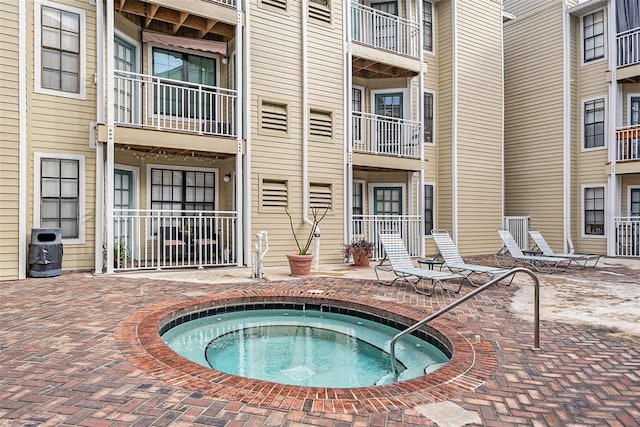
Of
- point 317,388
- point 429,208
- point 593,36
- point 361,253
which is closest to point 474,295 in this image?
point 317,388

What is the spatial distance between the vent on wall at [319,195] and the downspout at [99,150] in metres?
4.92

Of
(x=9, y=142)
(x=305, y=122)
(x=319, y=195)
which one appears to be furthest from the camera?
(x=319, y=195)

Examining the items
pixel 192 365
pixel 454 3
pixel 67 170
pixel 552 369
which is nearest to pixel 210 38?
pixel 67 170

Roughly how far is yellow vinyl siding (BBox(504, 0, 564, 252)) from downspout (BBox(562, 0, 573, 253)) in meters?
0.12

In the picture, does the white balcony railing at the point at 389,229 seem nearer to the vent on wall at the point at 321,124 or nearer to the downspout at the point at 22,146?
the vent on wall at the point at 321,124

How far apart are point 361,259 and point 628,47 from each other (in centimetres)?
1142

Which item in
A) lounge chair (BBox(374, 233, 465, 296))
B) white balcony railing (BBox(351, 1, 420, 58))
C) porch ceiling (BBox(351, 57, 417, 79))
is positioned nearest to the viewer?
lounge chair (BBox(374, 233, 465, 296))

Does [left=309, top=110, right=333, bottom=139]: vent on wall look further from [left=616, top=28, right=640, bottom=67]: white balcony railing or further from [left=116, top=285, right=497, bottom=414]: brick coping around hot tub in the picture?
[left=616, top=28, right=640, bottom=67]: white balcony railing

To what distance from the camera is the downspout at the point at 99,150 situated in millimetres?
8438

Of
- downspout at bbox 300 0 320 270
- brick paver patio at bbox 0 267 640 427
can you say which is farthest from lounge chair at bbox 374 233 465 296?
downspout at bbox 300 0 320 270

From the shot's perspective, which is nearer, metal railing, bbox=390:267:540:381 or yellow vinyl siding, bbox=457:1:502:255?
metal railing, bbox=390:267:540:381

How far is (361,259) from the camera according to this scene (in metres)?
10.4

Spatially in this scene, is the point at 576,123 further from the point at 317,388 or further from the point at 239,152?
the point at 317,388

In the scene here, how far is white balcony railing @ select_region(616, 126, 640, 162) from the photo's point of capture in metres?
13.0
